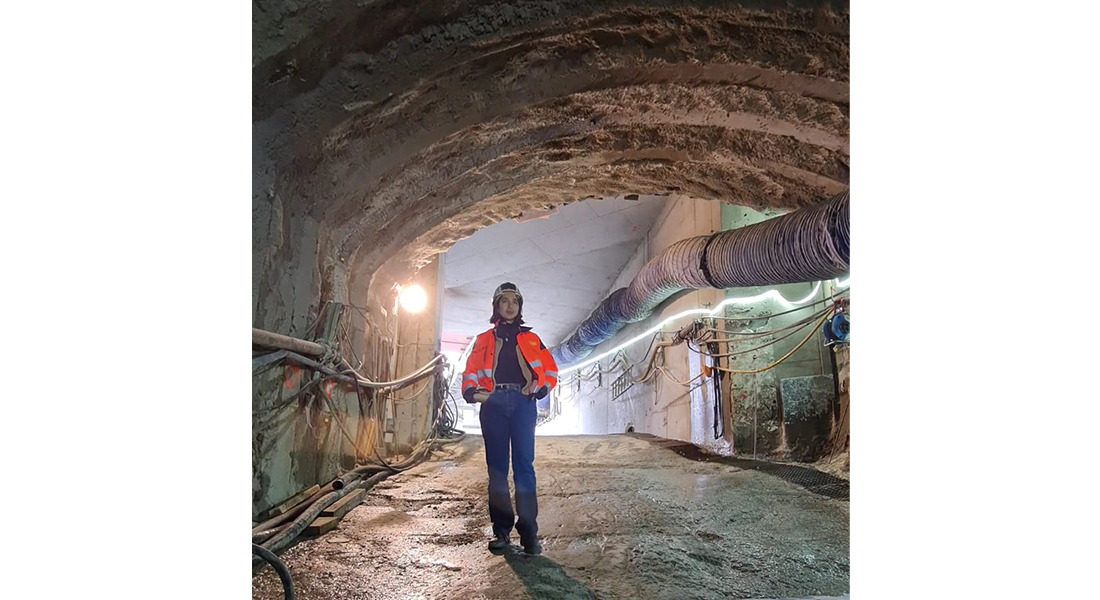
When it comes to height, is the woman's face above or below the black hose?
above

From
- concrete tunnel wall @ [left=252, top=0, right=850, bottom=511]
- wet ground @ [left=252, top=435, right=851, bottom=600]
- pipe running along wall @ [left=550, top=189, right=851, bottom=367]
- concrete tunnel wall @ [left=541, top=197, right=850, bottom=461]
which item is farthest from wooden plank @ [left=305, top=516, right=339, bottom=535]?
concrete tunnel wall @ [left=541, top=197, right=850, bottom=461]

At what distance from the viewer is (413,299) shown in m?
6.30

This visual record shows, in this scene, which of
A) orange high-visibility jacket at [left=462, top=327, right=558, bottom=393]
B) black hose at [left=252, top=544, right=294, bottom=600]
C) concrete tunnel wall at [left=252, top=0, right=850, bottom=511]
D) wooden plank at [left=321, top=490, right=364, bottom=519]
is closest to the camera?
black hose at [left=252, top=544, right=294, bottom=600]

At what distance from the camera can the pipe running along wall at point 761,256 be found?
3469mm

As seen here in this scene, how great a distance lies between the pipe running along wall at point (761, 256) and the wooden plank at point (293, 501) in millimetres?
3122

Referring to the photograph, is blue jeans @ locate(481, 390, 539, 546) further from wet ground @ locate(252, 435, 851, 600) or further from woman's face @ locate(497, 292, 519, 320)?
woman's face @ locate(497, 292, 519, 320)

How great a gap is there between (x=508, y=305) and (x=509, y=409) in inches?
25.1

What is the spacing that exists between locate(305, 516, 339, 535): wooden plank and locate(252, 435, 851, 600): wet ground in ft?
0.18

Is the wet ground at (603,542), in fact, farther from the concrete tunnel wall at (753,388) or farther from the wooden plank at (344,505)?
the concrete tunnel wall at (753,388)

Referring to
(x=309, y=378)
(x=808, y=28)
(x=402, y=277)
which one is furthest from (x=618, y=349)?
(x=808, y=28)

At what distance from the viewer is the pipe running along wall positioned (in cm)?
347
